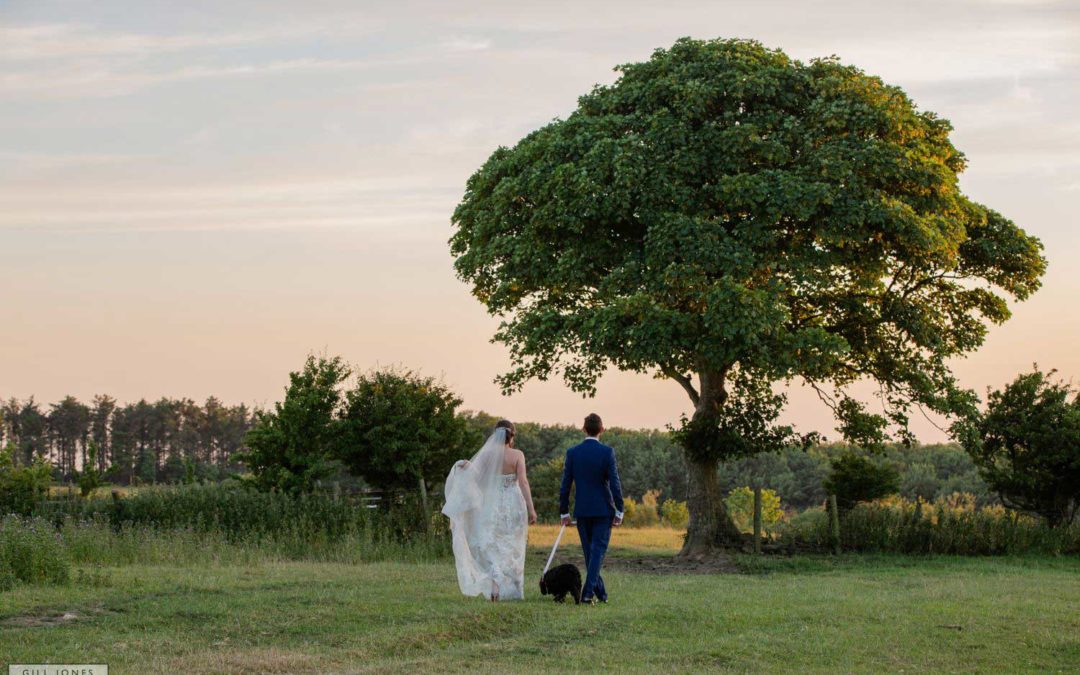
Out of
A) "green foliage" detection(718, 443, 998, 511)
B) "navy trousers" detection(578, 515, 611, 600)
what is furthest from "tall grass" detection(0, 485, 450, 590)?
"green foliage" detection(718, 443, 998, 511)

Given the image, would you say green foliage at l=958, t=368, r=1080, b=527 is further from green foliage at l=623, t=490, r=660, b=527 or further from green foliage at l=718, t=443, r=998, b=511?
green foliage at l=718, t=443, r=998, b=511

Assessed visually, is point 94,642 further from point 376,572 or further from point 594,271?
point 594,271

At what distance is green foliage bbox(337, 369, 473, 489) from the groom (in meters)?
14.5

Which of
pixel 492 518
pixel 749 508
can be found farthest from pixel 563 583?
pixel 749 508

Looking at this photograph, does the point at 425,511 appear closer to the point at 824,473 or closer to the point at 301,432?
the point at 301,432

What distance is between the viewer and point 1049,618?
15.0 metres

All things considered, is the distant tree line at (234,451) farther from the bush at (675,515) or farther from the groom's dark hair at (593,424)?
the groom's dark hair at (593,424)

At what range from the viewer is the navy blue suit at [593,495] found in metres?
14.5

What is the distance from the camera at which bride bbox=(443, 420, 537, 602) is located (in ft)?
49.4

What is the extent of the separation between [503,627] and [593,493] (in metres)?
2.33

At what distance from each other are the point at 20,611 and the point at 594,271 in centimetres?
1510

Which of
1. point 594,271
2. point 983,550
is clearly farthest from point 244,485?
point 983,550

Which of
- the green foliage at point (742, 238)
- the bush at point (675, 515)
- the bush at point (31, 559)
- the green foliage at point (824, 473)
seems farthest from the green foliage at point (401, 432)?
the green foliage at point (824, 473)

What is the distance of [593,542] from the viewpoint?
1459 centimetres
